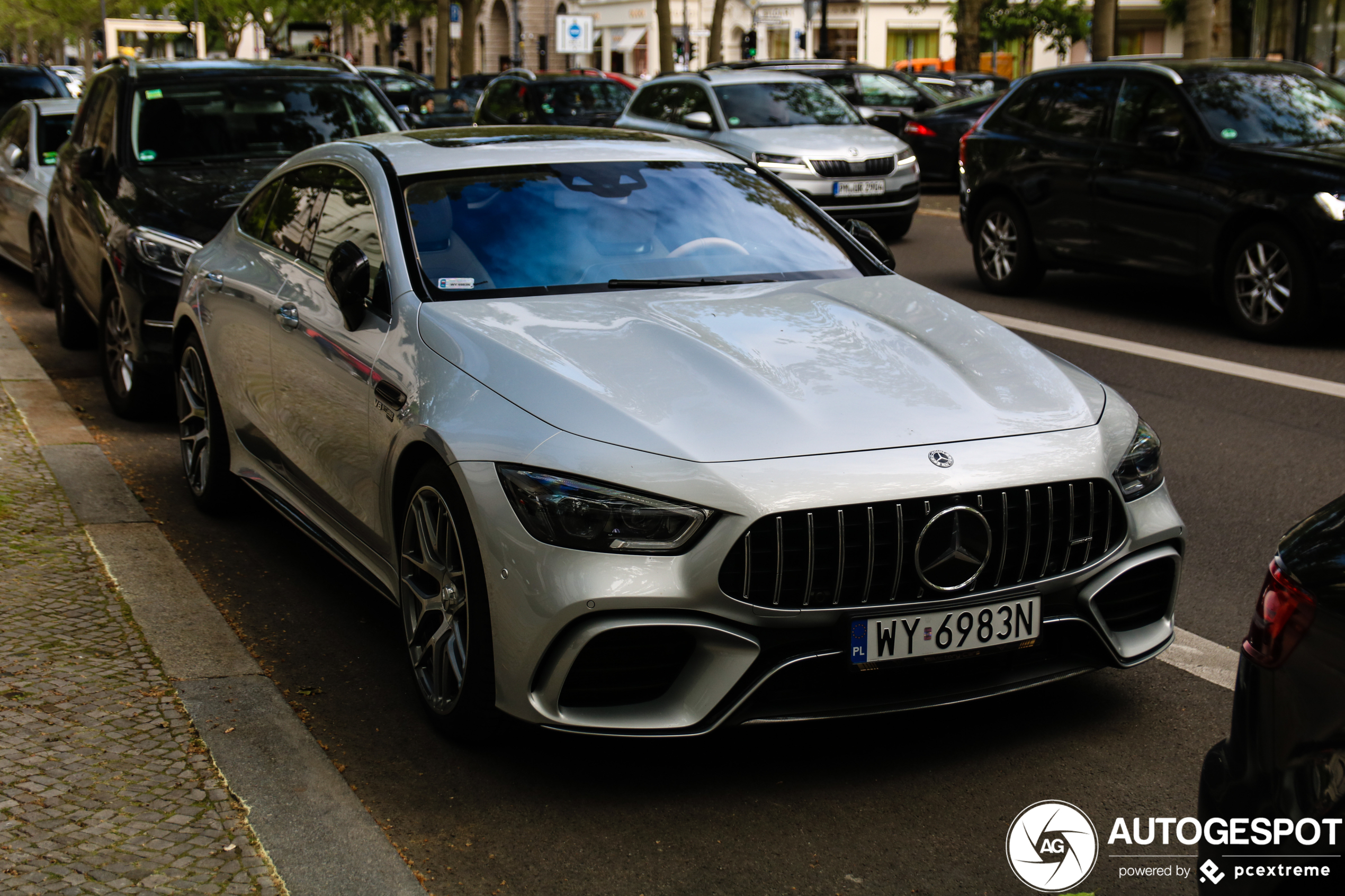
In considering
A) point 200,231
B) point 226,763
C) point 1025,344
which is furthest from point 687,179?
point 200,231

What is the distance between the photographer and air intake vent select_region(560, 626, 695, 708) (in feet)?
11.7

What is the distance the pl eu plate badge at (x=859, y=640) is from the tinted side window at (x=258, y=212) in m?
3.39

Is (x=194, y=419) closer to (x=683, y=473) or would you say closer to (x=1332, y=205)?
(x=683, y=473)

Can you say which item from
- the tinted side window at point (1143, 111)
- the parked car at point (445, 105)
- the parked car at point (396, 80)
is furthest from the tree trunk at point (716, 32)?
the tinted side window at point (1143, 111)

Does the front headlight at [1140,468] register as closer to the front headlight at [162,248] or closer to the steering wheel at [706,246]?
the steering wheel at [706,246]

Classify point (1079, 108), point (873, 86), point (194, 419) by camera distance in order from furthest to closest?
1. point (873, 86)
2. point (1079, 108)
3. point (194, 419)

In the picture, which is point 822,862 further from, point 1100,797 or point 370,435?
point 370,435

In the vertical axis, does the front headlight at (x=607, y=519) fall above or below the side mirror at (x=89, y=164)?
below

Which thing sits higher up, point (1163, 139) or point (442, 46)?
point (442, 46)

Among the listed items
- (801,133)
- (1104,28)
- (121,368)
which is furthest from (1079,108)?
(1104,28)

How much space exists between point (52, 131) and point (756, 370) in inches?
407

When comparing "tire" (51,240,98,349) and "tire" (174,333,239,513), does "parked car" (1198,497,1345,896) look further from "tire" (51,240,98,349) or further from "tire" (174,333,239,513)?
"tire" (51,240,98,349)

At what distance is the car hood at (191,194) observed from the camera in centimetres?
803

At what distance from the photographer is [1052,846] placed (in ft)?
11.6
